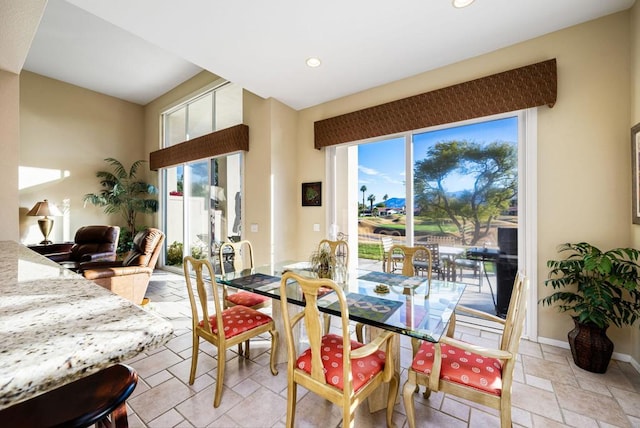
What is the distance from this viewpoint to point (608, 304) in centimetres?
196

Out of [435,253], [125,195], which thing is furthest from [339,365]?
[125,195]

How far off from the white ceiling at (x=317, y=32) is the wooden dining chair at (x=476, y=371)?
2.28 m

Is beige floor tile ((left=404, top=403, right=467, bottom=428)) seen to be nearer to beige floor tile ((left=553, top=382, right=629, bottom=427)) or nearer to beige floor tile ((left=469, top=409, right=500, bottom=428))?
beige floor tile ((left=469, top=409, right=500, bottom=428))

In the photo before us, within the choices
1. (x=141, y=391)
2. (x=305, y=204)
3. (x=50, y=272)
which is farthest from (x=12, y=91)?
(x=305, y=204)

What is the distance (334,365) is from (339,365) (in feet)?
0.09

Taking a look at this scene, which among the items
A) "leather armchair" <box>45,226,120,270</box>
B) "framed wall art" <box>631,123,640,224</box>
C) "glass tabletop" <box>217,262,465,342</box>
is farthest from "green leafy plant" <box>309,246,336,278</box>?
"leather armchair" <box>45,226,120,270</box>

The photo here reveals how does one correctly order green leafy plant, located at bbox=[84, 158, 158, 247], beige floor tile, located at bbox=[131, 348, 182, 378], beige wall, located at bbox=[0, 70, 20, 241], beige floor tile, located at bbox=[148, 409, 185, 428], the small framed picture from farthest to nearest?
1. green leafy plant, located at bbox=[84, 158, 158, 247]
2. the small framed picture
3. beige wall, located at bbox=[0, 70, 20, 241]
4. beige floor tile, located at bbox=[131, 348, 182, 378]
5. beige floor tile, located at bbox=[148, 409, 185, 428]

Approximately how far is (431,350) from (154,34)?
138 inches

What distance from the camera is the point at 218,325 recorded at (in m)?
1.81

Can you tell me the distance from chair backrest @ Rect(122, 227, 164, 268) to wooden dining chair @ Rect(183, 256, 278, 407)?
2057 millimetres

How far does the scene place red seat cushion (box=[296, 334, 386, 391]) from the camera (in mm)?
1398

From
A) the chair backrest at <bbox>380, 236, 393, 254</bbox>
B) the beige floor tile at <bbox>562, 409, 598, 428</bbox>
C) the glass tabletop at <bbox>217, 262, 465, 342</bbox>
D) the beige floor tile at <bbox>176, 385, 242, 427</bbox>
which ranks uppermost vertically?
the chair backrest at <bbox>380, 236, 393, 254</bbox>

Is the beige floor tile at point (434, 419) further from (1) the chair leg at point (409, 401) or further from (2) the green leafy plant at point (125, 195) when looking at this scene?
(2) the green leafy plant at point (125, 195)

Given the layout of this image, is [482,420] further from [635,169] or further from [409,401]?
[635,169]
